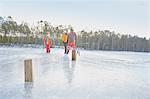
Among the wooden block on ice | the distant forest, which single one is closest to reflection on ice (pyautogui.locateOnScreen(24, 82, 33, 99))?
the wooden block on ice

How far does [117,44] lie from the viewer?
4538 centimetres

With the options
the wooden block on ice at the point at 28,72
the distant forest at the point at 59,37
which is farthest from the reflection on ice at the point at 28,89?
the distant forest at the point at 59,37

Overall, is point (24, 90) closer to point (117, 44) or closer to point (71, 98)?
point (71, 98)

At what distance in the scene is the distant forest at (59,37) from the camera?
123ft

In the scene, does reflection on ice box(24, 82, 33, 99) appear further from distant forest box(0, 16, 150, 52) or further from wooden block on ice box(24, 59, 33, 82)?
distant forest box(0, 16, 150, 52)

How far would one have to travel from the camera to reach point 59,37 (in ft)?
134

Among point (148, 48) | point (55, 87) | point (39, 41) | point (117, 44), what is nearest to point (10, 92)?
point (55, 87)

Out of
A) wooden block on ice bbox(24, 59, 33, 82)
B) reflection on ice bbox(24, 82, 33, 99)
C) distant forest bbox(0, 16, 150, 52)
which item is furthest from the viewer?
distant forest bbox(0, 16, 150, 52)

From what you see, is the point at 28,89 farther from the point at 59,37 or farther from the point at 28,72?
the point at 59,37

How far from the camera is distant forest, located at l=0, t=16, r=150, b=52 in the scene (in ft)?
123

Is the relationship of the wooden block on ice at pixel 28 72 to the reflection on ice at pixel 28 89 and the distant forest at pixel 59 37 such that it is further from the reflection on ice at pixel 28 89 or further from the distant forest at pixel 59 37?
the distant forest at pixel 59 37

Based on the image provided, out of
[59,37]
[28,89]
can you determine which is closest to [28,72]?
[28,89]

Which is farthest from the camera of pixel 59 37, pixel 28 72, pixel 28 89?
pixel 59 37

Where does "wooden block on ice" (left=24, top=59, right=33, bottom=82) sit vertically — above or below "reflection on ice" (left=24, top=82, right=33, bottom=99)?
above
